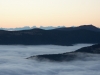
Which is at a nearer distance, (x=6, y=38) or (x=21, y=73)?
(x=21, y=73)

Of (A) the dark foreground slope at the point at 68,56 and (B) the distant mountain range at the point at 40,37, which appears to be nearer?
(A) the dark foreground slope at the point at 68,56

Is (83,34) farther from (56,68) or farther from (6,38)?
(56,68)

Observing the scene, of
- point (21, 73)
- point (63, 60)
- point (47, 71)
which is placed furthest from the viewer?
point (63, 60)

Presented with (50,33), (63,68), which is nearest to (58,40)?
(50,33)

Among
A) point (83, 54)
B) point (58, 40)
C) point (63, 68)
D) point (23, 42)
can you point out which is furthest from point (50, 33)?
point (63, 68)

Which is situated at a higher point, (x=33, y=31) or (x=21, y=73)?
(x=33, y=31)

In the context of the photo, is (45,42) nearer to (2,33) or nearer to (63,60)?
(2,33)

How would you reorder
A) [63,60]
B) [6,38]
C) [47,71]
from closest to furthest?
[47,71]
[63,60]
[6,38]

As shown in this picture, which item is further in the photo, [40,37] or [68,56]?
[40,37]

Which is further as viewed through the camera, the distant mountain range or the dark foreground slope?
the distant mountain range
